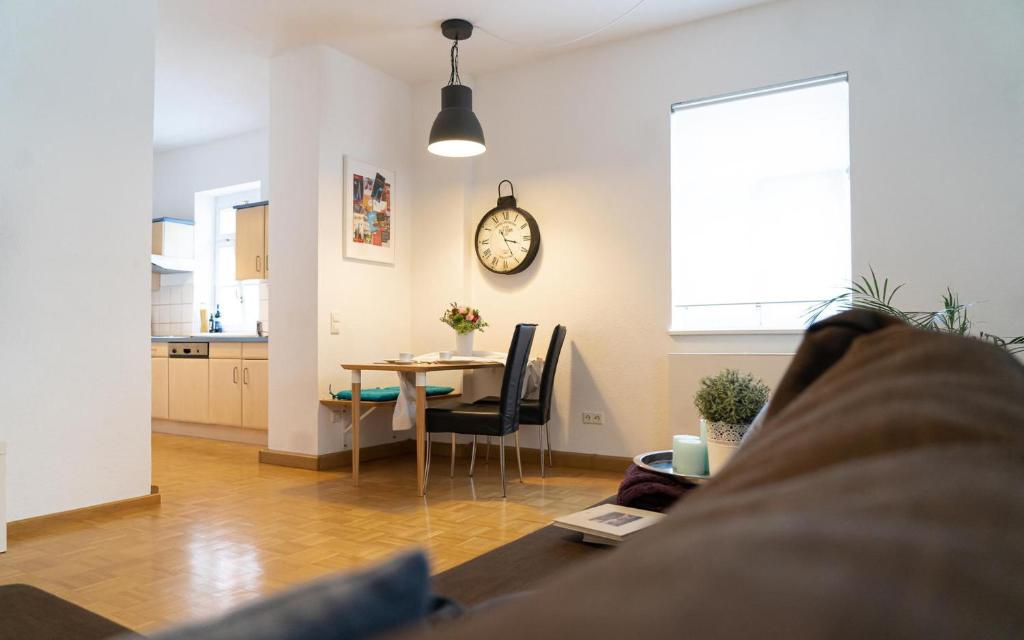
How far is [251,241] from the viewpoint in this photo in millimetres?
6379

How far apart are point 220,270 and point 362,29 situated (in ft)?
12.7

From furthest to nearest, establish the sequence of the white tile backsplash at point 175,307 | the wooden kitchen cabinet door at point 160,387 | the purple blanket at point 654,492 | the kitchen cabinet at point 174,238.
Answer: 1. the white tile backsplash at point 175,307
2. the kitchen cabinet at point 174,238
3. the wooden kitchen cabinet door at point 160,387
4. the purple blanket at point 654,492

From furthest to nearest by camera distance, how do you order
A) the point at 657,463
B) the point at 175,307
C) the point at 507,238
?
the point at 175,307
the point at 507,238
the point at 657,463

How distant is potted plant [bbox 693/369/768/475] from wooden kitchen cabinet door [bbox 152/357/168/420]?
19.8ft

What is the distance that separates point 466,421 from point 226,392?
3015mm

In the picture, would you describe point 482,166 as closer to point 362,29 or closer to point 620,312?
point 362,29

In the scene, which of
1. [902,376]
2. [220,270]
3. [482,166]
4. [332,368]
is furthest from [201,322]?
[902,376]

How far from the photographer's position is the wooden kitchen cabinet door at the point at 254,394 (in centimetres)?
562

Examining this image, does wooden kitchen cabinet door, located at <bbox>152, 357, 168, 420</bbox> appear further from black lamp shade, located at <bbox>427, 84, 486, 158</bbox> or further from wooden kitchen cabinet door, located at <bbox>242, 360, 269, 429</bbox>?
black lamp shade, located at <bbox>427, 84, 486, 158</bbox>

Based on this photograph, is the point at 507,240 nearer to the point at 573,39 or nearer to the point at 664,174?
the point at 664,174

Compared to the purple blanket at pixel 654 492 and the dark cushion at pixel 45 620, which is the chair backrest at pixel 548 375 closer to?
the purple blanket at pixel 654 492

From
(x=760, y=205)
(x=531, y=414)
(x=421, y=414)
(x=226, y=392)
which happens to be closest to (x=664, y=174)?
(x=760, y=205)

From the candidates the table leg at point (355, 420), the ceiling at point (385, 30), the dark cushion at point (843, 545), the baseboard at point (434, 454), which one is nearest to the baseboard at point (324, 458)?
the baseboard at point (434, 454)

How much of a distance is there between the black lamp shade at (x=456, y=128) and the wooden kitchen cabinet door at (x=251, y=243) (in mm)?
2664
